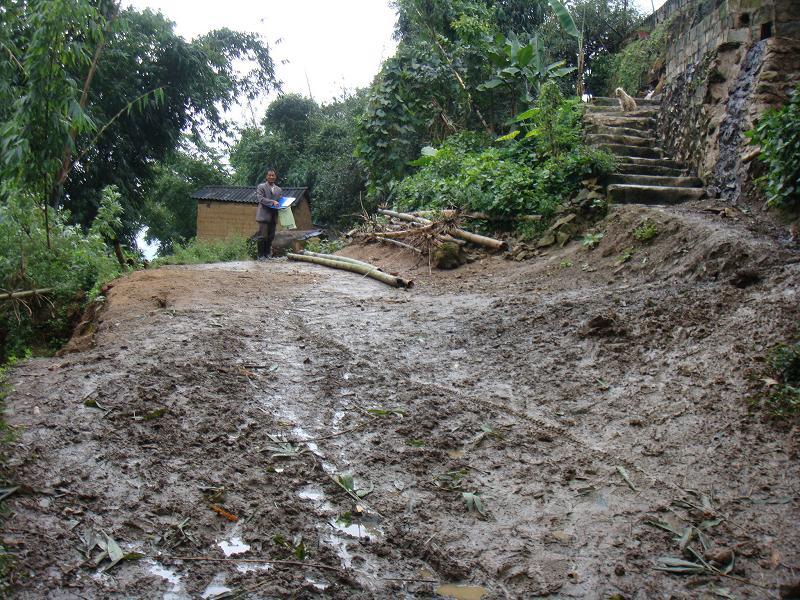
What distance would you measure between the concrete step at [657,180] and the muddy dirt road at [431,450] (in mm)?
2407

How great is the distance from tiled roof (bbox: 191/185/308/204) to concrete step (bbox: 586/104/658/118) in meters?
12.1

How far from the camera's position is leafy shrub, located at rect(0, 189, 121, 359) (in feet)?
23.4

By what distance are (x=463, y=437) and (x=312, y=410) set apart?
39.6 inches

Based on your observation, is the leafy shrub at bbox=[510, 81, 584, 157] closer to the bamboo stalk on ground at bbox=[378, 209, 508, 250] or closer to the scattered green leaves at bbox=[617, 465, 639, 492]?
the bamboo stalk on ground at bbox=[378, 209, 508, 250]

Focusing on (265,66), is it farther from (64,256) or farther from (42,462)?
(42,462)

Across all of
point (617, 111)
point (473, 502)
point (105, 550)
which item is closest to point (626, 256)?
point (473, 502)

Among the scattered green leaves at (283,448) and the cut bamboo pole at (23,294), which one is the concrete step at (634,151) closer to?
the scattered green leaves at (283,448)

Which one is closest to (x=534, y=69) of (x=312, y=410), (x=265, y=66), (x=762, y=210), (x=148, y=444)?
(x=762, y=210)

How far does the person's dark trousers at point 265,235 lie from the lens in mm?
11289

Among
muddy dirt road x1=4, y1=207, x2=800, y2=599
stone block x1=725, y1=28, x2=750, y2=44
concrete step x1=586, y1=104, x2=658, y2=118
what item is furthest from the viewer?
concrete step x1=586, y1=104, x2=658, y2=118

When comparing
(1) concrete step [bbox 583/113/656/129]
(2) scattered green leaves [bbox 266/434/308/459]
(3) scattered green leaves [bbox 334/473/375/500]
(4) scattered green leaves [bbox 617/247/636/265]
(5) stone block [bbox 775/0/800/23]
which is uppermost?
(5) stone block [bbox 775/0/800/23]

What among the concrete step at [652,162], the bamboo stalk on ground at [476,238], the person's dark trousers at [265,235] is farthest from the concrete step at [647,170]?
the person's dark trousers at [265,235]

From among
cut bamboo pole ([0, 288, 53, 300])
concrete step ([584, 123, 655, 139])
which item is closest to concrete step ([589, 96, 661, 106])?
concrete step ([584, 123, 655, 139])

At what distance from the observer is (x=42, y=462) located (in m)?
2.94
